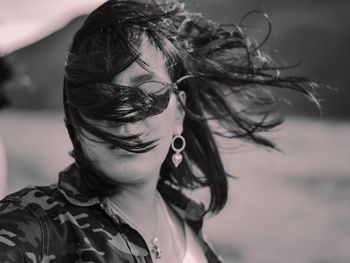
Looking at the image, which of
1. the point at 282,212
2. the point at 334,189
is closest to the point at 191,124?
the point at 282,212

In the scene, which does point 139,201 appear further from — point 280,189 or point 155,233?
point 280,189

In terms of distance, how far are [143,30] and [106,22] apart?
0.31 feet

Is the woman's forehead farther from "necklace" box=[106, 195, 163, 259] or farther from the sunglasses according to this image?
"necklace" box=[106, 195, 163, 259]

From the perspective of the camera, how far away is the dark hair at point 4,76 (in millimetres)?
2748

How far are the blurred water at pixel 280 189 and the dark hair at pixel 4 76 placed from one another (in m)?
0.94

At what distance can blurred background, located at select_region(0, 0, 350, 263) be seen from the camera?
4.06m

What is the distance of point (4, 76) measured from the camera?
2.83 meters

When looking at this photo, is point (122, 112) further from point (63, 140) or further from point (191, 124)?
point (63, 140)

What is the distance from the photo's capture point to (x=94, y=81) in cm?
161

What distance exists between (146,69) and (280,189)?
3.18 m

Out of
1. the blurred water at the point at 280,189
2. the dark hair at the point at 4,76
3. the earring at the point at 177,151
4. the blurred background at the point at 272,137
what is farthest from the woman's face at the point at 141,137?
the blurred water at the point at 280,189

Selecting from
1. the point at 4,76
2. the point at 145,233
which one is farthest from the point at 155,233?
→ the point at 4,76

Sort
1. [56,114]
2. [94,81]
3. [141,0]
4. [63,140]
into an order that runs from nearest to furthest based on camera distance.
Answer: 1. [94,81]
2. [141,0]
3. [63,140]
4. [56,114]

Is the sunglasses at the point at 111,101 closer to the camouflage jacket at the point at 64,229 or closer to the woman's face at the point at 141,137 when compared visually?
the woman's face at the point at 141,137
